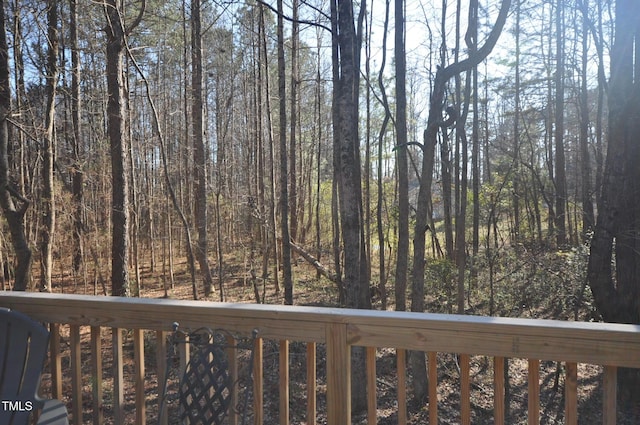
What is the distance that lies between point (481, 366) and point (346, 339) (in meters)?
6.08

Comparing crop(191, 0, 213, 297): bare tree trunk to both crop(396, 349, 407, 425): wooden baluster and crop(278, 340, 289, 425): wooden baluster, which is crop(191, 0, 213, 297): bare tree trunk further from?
crop(396, 349, 407, 425): wooden baluster

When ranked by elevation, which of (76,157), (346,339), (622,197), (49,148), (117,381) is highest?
(76,157)

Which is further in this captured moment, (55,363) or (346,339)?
(55,363)

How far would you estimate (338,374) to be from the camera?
140 centimetres

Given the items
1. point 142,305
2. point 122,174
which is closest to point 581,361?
point 142,305

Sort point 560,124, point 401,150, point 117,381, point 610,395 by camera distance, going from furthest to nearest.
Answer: point 560,124 < point 401,150 < point 117,381 < point 610,395

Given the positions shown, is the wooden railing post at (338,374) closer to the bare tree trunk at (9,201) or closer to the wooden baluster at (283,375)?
the wooden baluster at (283,375)

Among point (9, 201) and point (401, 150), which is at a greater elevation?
point (401, 150)

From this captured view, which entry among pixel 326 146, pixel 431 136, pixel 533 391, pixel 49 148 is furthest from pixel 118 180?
pixel 326 146

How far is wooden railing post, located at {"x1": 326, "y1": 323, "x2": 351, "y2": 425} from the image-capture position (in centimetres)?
138

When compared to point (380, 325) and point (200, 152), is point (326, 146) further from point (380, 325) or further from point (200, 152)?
point (380, 325)

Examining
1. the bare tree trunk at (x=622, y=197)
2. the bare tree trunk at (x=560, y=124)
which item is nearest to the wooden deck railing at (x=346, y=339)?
the bare tree trunk at (x=622, y=197)

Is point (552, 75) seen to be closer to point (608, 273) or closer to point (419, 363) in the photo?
point (608, 273)

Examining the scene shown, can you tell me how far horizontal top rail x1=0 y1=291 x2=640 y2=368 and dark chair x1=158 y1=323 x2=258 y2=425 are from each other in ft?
0.17
